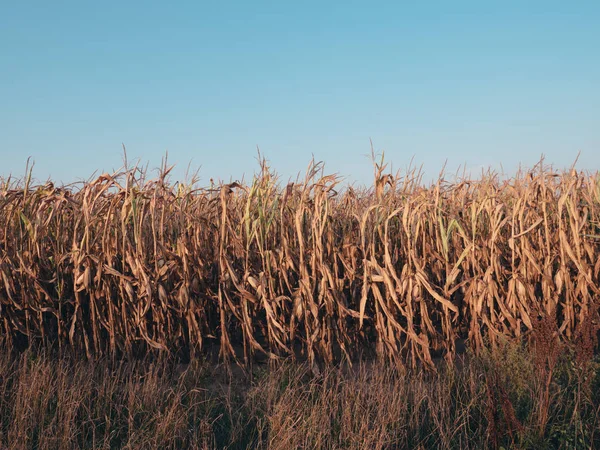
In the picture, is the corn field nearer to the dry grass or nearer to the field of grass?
the field of grass

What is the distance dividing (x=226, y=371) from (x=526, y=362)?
1.88 meters

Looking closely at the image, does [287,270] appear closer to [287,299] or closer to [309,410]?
[287,299]

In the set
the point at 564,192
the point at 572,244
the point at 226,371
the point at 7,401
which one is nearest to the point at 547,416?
the point at 572,244

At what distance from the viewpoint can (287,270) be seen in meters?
3.75

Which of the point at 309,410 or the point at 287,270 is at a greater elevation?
the point at 287,270

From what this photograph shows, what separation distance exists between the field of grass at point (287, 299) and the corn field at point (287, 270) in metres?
0.02

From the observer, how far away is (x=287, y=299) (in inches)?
152

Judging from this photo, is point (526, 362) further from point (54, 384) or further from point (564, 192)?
point (54, 384)

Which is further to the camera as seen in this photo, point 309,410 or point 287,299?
point 287,299

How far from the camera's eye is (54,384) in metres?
3.26

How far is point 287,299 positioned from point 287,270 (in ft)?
0.77

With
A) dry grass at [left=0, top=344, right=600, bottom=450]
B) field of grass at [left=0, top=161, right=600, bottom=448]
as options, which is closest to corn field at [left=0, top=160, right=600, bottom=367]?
field of grass at [left=0, top=161, right=600, bottom=448]

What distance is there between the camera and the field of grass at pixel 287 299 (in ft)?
10.4

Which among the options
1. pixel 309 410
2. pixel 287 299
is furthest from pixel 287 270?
pixel 309 410
